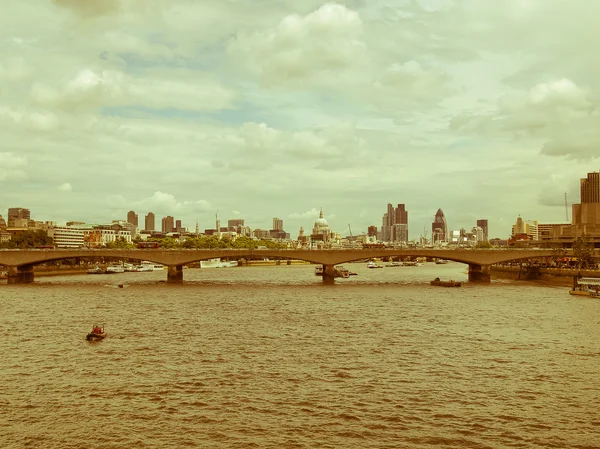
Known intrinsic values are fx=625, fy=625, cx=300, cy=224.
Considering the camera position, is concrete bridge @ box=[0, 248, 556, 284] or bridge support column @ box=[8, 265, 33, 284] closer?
concrete bridge @ box=[0, 248, 556, 284]

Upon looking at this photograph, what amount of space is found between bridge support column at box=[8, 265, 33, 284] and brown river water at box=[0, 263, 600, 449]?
184 feet

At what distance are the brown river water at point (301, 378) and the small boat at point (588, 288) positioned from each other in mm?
18962

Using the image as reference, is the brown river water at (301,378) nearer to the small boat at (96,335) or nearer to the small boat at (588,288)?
the small boat at (96,335)

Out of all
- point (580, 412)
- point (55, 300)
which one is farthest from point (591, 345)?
point (55, 300)

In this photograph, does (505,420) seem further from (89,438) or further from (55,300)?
(55,300)

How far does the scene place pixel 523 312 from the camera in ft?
249

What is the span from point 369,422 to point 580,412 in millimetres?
11875

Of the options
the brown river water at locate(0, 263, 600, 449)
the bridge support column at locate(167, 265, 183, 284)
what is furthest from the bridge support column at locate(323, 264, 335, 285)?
the brown river water at locate(0, 263, 600, 449)

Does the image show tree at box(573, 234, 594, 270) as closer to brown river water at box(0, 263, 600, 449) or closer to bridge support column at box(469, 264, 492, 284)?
bridge support column at box(469, 264, 492, 284)

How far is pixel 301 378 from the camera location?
41.0 m

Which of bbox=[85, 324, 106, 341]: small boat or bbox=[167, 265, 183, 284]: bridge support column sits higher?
bbox=[167, 265, 183, 284]: bridge support column

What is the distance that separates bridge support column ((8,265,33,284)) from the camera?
129375 millimetres

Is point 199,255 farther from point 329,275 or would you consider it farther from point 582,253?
point 582,253

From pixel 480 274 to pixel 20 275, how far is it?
99367mm
